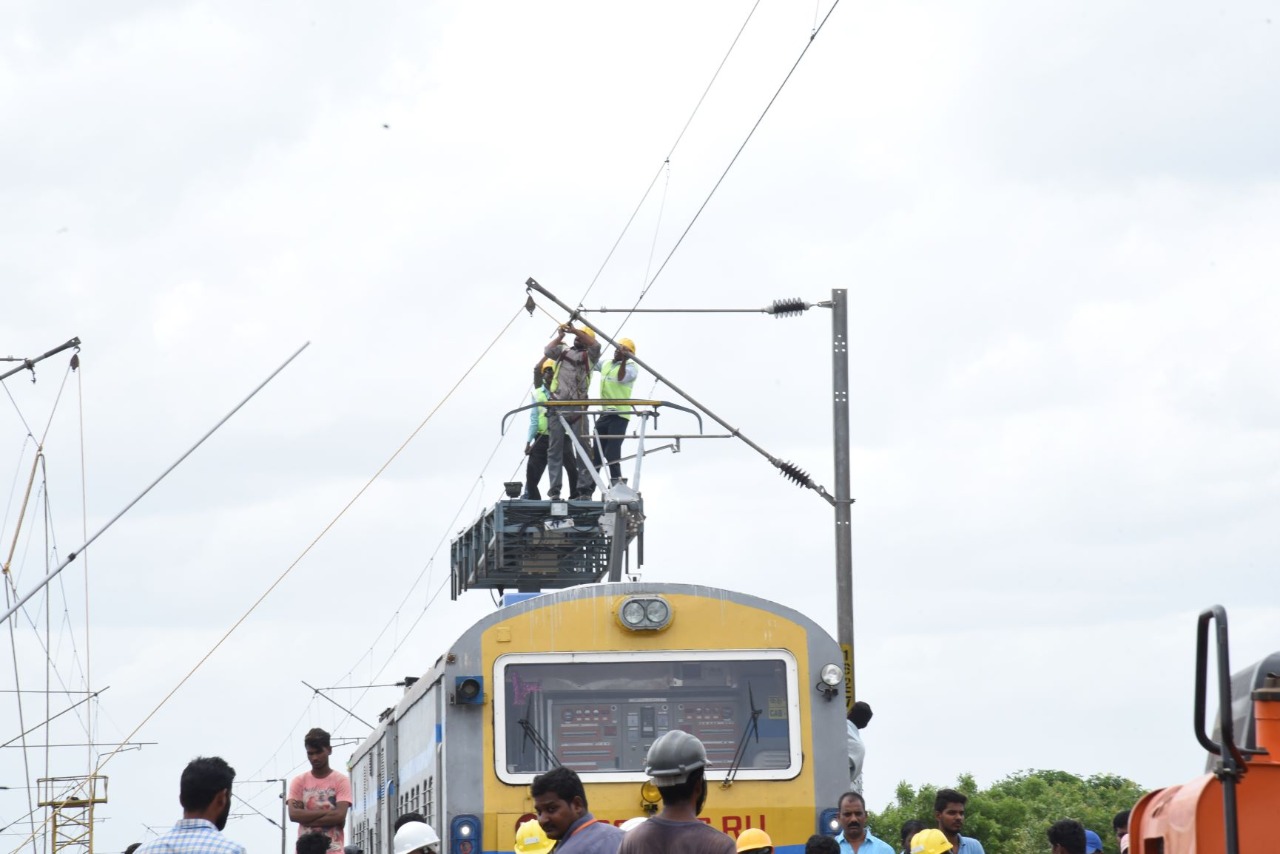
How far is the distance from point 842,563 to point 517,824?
6.28 metres

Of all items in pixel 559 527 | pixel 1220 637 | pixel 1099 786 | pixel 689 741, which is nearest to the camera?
pixel 1220 637

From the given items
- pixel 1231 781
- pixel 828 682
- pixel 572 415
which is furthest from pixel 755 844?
pixel 572 415

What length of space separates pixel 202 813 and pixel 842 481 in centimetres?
1109

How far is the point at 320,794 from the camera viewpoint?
40.5ft

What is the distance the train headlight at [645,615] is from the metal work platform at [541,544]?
6308 mm

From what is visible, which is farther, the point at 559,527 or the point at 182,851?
the point at 559,527

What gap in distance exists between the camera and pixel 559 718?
11.4 m

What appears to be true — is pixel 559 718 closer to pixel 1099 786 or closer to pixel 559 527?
pixel 559 527

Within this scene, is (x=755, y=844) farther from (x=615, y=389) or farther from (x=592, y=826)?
(x=615, y=389)

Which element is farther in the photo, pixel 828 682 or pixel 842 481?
pixel 842 481

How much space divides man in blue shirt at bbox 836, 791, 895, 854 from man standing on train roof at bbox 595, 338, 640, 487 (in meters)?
7.76

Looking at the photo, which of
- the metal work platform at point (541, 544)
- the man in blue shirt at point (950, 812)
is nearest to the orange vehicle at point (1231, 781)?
the man in blue shirt at point (950, 812)

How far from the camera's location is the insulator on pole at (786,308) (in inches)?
717

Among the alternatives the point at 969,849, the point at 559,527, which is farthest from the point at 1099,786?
the point at 969,849
